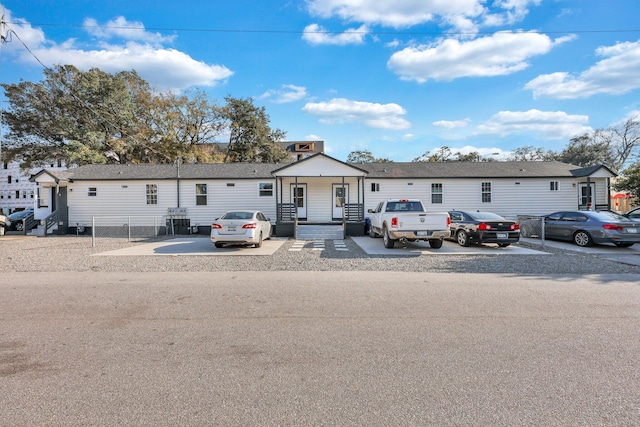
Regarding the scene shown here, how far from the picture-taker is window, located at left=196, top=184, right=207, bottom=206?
21.1 metres

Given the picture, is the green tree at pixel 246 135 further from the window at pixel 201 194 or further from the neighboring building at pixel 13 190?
the neighboring building at pixel 13 190

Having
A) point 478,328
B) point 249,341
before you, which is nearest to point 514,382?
point 478,328

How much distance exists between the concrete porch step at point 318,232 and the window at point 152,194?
31.8 feet

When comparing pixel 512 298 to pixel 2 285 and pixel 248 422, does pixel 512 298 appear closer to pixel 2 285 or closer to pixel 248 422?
pixel 248 422

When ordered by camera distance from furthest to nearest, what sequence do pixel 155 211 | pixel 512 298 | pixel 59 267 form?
pixel 155 211, pixel 59 267, pixel 512 298

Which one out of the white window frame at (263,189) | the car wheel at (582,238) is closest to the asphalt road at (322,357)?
the car wheel at (582,238)

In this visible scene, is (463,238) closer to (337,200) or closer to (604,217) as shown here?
(604,217)

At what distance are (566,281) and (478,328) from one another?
4.29m

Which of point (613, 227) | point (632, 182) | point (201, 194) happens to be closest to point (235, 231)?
point (201, 194)

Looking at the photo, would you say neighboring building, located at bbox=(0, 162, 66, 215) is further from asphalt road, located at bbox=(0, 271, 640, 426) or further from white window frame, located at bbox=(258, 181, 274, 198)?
asphalt road, located at bbox=(0, 271, 640, 426)

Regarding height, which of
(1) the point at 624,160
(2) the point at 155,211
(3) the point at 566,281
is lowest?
(3) the point at 566,281

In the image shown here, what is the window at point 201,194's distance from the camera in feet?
69.3

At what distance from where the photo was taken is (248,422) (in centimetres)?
254

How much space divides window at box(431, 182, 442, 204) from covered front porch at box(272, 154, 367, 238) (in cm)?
451
